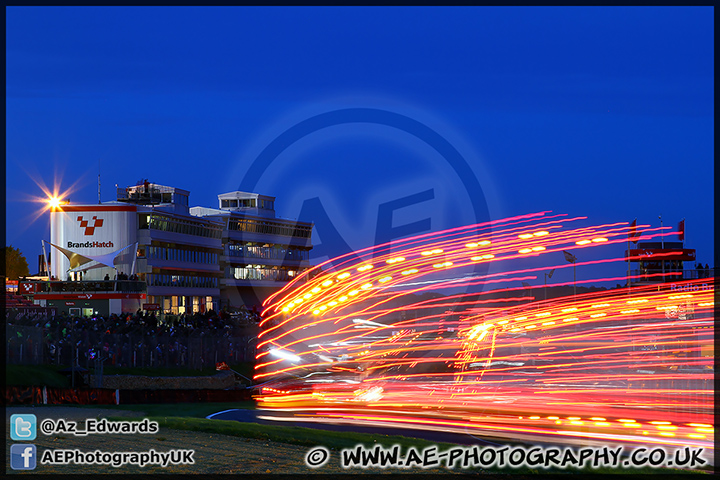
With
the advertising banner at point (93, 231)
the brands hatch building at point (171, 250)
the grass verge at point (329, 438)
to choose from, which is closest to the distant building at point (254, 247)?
the brands hatch building at point (171, 250)

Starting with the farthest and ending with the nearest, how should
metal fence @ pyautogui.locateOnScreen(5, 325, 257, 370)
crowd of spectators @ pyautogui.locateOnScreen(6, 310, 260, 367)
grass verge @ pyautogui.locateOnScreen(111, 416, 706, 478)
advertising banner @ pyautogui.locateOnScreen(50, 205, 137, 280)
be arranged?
advertising banner @ pyautogui.locateOnScreen(50, 205, 137, 280)
crowd of spectators @ pyautogui.locateOnScreen(6, 310, 260, 367)
metal fence @ pyautogui.locateOnScreen(5, 325, 257, 370)
grass verge @ pyautogui.locateOnScreen(111, 416, 706, 478)

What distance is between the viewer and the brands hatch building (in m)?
87.3

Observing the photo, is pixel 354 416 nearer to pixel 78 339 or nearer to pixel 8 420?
pixel 8 420

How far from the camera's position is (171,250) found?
97438 millimetres

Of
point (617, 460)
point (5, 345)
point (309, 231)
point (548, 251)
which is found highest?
point (309, 231)

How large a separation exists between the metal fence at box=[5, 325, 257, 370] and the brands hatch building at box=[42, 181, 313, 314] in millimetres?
43874

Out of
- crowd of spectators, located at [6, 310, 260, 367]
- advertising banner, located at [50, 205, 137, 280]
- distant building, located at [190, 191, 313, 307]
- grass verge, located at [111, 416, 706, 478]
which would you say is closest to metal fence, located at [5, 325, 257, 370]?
crowd of spectators, located at [6, 310, 260, 367]

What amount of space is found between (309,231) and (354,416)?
366ft

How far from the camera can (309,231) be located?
135250 mm

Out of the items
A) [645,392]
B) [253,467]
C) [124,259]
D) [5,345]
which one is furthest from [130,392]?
[124,259]

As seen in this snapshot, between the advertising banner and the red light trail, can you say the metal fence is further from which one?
the advertising banner

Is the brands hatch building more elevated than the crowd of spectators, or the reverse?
the brands hatch building

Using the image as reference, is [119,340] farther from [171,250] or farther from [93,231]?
[171,250]

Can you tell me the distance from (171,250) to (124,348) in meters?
63.4
